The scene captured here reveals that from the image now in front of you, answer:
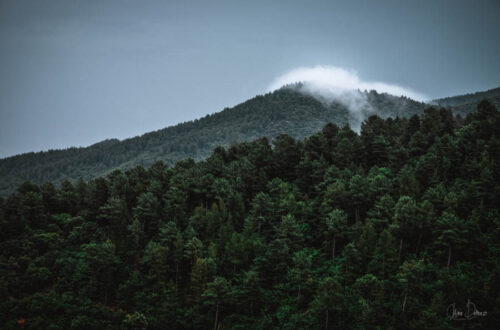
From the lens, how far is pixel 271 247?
151ft

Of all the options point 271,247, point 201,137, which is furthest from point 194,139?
point 271,247

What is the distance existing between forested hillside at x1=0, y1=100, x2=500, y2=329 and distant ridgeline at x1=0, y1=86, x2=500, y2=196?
313ft

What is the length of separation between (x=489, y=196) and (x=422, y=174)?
9644 millimetres

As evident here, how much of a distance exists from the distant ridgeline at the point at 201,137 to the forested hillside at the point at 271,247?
313ft

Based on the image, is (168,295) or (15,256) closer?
(168,295)

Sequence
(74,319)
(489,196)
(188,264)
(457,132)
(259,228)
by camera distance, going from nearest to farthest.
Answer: (74,319)
(489,196)
(188,264)
(259,228)
(457,132)

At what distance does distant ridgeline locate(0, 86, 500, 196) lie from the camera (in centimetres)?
15975

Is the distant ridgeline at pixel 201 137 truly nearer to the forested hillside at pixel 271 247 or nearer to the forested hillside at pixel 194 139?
the forested hillside at pixel 194 139

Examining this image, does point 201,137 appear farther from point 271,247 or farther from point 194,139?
point 271,247

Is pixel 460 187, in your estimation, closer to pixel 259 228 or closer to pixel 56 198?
pixel 259 228

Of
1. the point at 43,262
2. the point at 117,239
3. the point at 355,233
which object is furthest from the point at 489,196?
the point at 43,262

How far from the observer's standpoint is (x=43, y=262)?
161 ft

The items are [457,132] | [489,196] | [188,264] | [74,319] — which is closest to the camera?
[74,319]

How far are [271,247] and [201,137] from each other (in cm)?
13419
